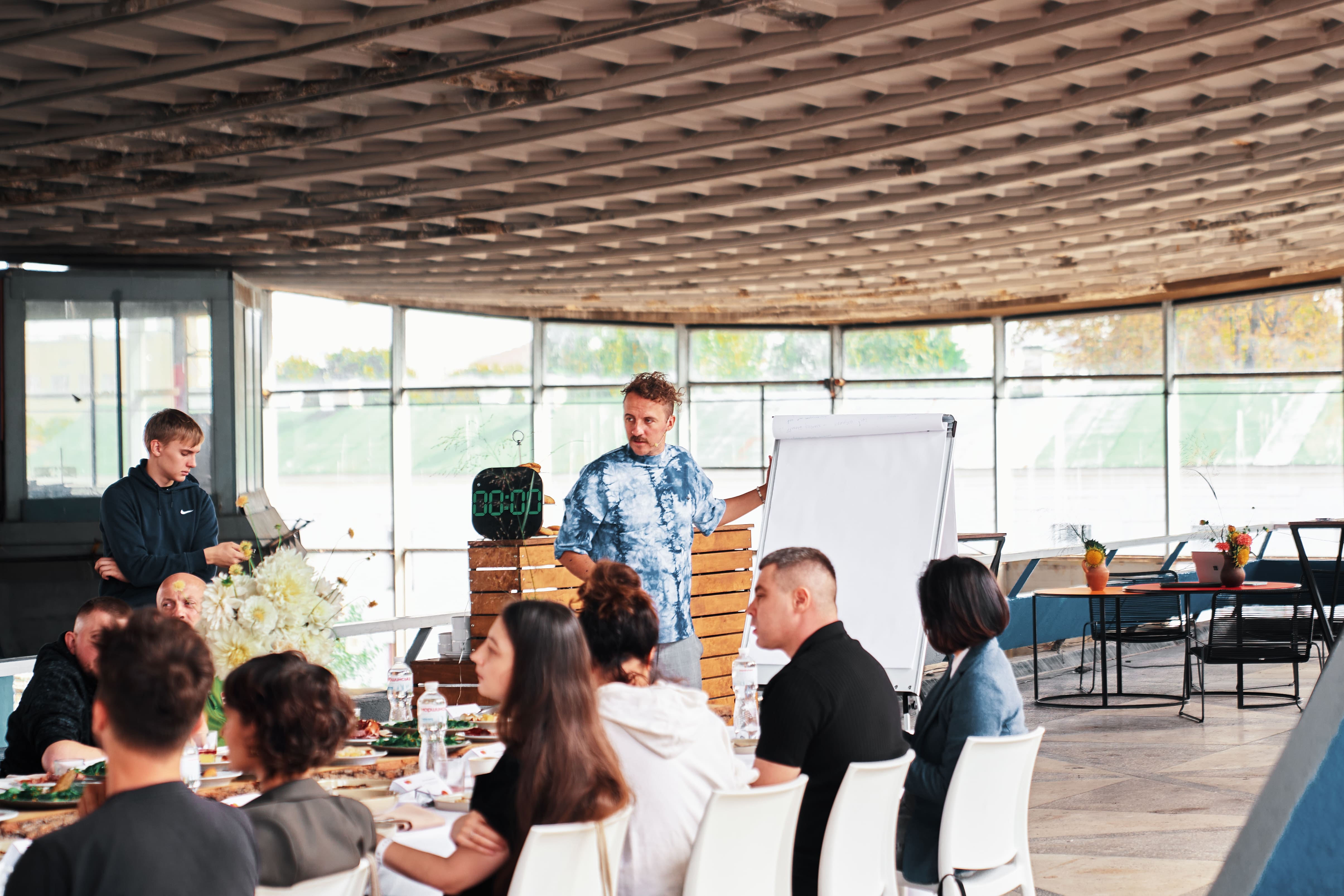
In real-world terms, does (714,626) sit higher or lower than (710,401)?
lower

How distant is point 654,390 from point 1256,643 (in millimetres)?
5077

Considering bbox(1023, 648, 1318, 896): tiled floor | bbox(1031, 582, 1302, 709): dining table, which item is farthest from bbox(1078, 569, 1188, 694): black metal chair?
bbox(1023, 648, 1318, 896): tiled floor

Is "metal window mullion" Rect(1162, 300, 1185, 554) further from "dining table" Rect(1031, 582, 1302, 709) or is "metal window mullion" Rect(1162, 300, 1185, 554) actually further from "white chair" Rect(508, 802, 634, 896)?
"white chair" Rect(508, 802, 634, 896)

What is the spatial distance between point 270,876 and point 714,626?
526cm

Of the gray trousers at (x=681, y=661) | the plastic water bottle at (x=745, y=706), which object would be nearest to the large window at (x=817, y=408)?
the gray trousers at (x=681, y=661)

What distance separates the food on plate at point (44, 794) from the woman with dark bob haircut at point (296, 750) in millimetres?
681

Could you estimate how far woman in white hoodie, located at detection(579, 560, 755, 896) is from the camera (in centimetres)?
218

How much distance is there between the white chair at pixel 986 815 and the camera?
277cm

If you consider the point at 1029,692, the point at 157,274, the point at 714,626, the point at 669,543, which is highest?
the point at 157,274

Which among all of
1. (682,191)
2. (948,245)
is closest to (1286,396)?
(948,245)

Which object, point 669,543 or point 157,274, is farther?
point 157,274

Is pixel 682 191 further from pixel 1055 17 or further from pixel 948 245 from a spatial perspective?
pixel 1055 17

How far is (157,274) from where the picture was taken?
431 inches

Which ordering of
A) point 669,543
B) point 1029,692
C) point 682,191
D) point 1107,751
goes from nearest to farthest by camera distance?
1. point 669,543
2. point 1107,751
3. point 1029,692
4. point 682,191
